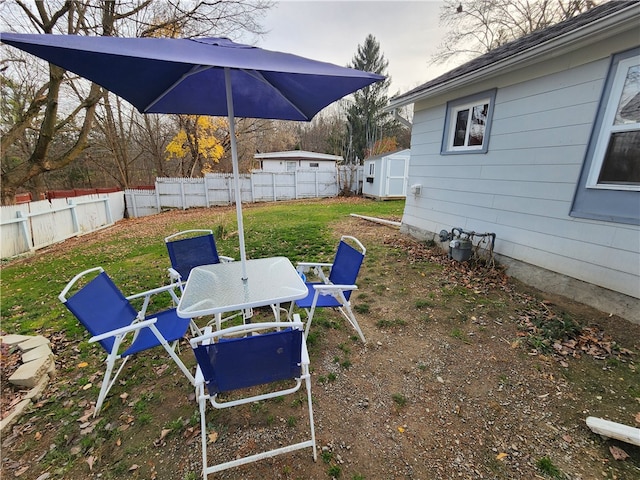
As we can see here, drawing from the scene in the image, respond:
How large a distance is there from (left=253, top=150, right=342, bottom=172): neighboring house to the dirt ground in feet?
67.7

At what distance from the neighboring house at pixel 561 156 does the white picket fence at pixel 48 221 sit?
996 cm

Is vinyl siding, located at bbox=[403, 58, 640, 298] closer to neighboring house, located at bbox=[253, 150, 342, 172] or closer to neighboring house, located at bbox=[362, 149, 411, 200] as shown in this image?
neighboring house, located at bbox=[362, 149, 411, 200]

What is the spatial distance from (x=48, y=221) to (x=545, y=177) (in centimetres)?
1136

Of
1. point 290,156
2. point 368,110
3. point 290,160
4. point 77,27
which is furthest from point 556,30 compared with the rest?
point 368,110

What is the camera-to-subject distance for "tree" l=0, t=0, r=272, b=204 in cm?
729

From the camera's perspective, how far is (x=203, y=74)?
8.38ft

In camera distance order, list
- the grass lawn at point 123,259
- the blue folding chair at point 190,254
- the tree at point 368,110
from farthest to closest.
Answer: the tree at point 368,110, the grass lawn at point 123,259, the blue folding chair at point 190,254

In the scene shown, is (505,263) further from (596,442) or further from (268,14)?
(268,14)

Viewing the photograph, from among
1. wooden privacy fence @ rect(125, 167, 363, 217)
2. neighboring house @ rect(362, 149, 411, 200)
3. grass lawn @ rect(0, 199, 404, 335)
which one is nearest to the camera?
grass lawn @ rect(0, 199, 404, 335)

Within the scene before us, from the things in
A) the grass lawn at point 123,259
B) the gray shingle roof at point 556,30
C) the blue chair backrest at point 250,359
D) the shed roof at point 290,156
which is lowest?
the grass lawn at point 123,259

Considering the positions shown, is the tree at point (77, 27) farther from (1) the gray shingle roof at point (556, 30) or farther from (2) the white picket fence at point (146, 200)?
(1) the gray shingle roof at point (556, 30)

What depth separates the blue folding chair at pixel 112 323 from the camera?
196cm

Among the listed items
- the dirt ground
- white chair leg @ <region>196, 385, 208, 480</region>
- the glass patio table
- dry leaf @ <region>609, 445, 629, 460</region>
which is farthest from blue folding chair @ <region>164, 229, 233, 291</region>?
dry leaf @ <region>609, 445, 629, 460</region>

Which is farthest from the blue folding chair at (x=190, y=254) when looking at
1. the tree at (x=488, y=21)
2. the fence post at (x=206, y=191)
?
the tree at (x=488, y=21)
